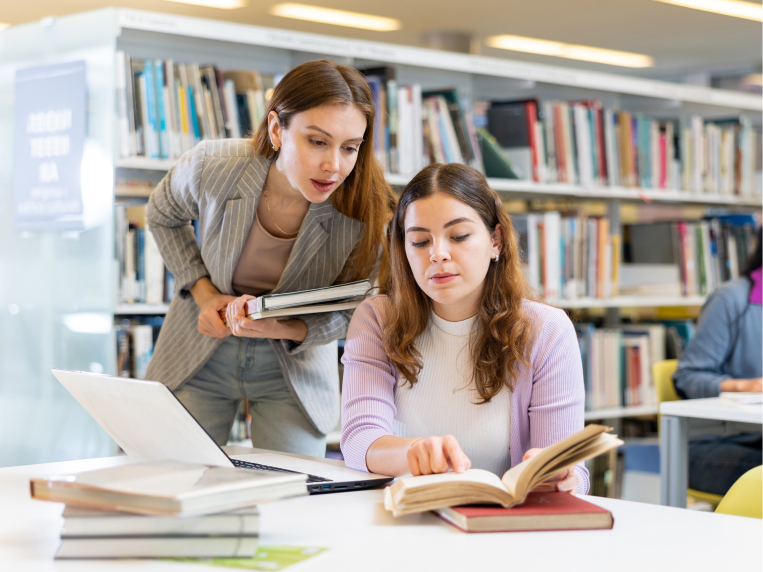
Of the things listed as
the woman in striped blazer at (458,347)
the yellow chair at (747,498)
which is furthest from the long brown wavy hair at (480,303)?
the yellow chair at (747,498)

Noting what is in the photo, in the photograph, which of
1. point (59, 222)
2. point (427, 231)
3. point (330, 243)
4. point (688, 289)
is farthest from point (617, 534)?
point (688, 289)

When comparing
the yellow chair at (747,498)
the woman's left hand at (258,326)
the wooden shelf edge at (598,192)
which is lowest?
the yellow chair at (747,498)

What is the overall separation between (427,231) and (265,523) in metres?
0.64

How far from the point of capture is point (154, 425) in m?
1.03

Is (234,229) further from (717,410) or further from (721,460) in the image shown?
(721,460)

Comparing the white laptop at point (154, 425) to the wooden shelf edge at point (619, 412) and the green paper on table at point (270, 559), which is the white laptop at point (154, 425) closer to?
the green paper on table at point (270, 559)

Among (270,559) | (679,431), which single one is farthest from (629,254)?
(270,559)

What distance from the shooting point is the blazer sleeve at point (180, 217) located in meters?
1.69

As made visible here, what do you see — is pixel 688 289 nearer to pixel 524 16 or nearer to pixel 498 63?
pixel 498 63

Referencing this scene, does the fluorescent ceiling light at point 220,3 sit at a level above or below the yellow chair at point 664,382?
above

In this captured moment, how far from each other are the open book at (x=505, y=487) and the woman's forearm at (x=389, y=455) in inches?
8.1

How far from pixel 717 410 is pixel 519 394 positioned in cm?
85

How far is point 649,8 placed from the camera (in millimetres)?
5383

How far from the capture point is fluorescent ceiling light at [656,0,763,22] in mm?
5246
